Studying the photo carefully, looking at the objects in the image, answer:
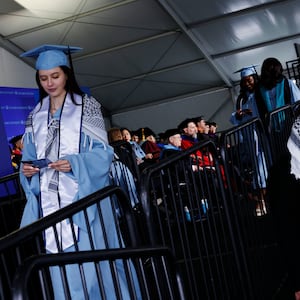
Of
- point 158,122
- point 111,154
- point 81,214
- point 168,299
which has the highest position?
point 158,122

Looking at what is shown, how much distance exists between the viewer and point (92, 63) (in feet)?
60.9

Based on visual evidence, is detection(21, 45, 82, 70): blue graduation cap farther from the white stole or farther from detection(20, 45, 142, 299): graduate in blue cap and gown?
the white stole

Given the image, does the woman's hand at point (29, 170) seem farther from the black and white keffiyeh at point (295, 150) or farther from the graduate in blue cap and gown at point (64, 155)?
the black and white keffiyeh at point (295, 150)

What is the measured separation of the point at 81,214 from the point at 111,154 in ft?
1.47

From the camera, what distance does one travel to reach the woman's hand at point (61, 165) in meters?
3.52

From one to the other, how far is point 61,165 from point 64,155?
0.16 meters

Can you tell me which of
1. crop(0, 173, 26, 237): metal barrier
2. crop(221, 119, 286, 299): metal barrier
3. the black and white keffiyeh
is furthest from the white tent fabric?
the black and white keffiyeh

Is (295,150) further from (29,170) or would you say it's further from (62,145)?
(29,170)

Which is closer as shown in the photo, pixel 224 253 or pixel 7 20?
pixel 224 253

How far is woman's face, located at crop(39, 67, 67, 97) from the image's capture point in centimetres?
377

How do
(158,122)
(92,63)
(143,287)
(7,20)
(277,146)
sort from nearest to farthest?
1. (143,287)
2. (277,146)
3. (7,20)
4. (92,63)
5. (158,122)

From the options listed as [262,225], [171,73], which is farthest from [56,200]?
[171,73]

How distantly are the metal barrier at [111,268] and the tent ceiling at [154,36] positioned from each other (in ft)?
43.1

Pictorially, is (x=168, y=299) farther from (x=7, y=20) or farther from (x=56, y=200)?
(x=7, y=20)
